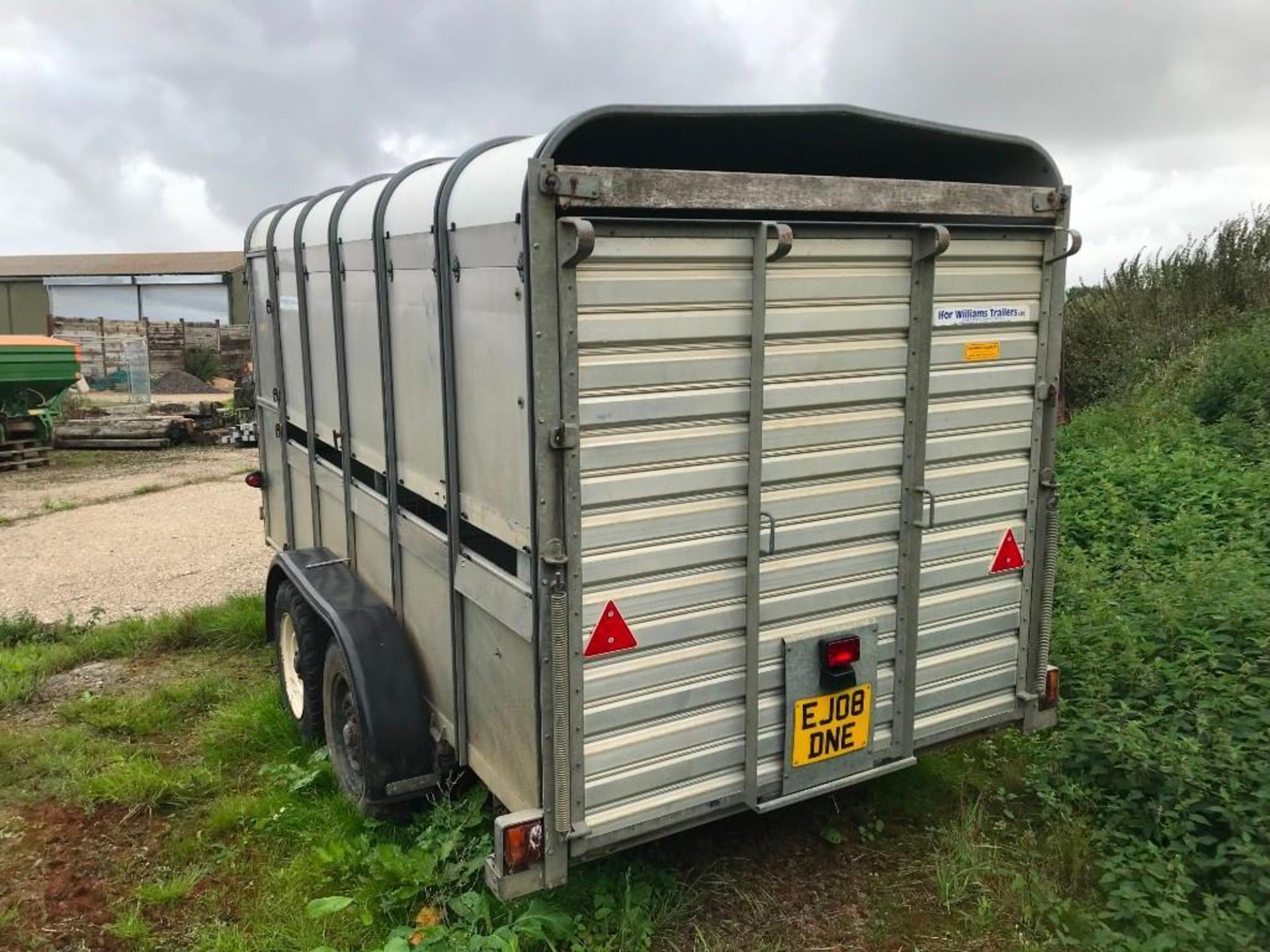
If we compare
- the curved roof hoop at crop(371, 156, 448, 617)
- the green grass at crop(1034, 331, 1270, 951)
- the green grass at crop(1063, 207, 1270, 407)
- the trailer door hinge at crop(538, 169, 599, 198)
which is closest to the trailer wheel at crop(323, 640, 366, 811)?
the curved roof hoop at crop(371, 156, 448, 617)

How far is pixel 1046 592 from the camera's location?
436cm

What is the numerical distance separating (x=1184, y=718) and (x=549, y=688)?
2.93m

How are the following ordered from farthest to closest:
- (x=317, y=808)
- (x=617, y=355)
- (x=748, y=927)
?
(x=317, y=808), (x=748, y=927), (x=617, y=355)

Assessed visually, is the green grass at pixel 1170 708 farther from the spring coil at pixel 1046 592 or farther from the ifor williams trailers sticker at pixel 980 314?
the ifor williams trailers sticker at pixel 980 314

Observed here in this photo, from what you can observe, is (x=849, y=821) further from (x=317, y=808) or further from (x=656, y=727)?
(x=317, y=808)

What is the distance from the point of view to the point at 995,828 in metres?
4.30

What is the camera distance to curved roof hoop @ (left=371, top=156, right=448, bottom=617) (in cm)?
436

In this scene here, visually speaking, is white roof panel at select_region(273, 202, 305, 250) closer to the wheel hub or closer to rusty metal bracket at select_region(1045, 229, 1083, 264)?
the wheel hub

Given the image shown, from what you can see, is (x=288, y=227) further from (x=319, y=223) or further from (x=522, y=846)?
(x=522, y=846)

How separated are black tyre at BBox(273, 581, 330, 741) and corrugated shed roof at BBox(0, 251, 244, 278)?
26.8 metres

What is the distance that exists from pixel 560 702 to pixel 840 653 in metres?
1.12

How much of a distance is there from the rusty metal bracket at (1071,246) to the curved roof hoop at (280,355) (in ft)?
13.5

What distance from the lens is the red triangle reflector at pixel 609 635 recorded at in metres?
3.30

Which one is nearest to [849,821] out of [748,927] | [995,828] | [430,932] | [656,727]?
[995,828]
